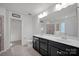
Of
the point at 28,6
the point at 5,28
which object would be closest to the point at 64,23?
the point at 28,6

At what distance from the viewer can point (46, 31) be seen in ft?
12.2

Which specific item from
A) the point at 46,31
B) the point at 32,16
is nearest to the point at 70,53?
the point at 46,31

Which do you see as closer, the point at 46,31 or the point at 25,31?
the point at 46,31

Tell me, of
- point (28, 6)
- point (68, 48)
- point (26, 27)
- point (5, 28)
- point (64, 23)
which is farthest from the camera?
point (26, 27)

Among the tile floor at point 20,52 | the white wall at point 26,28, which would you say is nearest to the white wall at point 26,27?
the white wall at point 26,28

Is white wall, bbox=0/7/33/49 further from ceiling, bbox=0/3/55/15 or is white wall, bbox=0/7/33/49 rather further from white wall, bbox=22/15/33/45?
ceiling, bbox=0/3/55/15

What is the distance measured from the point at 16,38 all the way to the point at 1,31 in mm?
2807

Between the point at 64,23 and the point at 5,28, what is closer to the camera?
the point at 64,23

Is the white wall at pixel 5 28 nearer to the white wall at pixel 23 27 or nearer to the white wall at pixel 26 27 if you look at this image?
the white wall at pixel 23 27

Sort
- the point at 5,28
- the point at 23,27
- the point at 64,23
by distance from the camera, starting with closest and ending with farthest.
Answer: the point at 64,23 < the point at 5,28 < the point at 23,27

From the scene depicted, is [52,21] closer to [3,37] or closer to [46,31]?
[46,31]

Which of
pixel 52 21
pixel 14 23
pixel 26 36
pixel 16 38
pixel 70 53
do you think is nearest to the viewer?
pixel 70 53

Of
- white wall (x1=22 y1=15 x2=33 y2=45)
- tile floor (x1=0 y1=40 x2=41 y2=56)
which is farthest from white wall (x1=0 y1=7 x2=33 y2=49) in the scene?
tile floor (x1=0 y1=40 x2=41 y2=56)

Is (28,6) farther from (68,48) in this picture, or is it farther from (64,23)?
(68,48)
